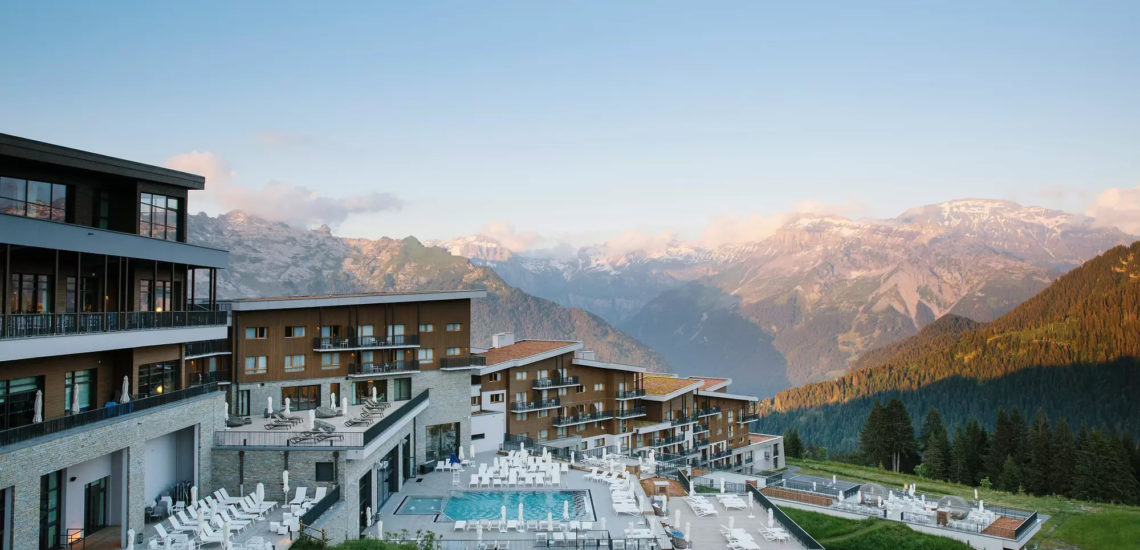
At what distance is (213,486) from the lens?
2606 centimetres

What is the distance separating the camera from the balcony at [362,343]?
3584cm

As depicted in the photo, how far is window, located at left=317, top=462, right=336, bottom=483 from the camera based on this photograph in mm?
25375

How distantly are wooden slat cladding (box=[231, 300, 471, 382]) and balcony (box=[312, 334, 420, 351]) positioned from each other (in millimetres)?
212

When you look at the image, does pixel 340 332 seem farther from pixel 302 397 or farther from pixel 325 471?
pixel 325 471

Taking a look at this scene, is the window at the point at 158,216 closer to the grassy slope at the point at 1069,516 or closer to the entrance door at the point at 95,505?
the entrance door at the point at 95,505

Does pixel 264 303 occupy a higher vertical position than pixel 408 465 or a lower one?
higher

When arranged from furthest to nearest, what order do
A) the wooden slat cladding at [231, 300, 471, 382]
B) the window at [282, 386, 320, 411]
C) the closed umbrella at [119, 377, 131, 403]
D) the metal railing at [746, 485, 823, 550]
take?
the window at [282, 386, 320, 411] < the wooden slat cladding at [231, 300, 471, 382] < the metal railing at [746, 485, 823, 550] < the closed umbrella at [119, 377, 131, 403]

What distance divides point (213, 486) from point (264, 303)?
979 cm

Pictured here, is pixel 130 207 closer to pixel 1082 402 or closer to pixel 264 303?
pixel 264 303

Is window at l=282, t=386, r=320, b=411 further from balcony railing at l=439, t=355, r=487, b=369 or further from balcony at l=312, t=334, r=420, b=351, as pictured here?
balcony railing at l=439, t=355, r=487, b=369

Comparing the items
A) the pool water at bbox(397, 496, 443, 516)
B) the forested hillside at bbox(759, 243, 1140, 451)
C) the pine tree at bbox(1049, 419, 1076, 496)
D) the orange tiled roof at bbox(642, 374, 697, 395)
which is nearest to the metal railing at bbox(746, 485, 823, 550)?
the pool water at bbox(397, 496, 443, 516)

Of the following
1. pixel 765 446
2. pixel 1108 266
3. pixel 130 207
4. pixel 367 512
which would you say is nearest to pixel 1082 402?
pixel 1108 266

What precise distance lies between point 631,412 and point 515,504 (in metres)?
21.0

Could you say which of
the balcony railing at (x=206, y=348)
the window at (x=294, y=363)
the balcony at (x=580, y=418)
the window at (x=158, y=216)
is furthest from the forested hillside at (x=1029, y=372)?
the window at (x=158, y=216)
